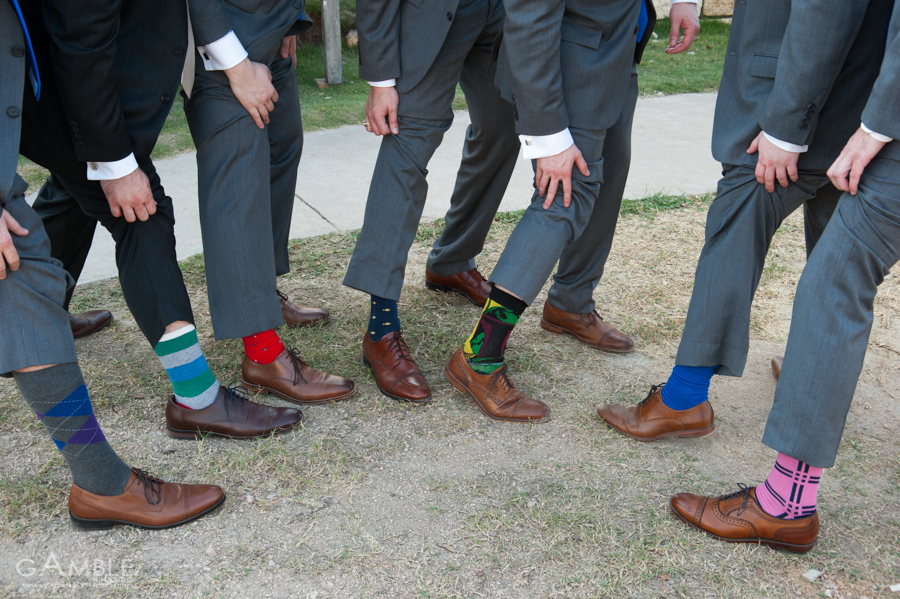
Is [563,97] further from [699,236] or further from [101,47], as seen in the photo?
[699,236]

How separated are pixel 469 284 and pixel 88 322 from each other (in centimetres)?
144

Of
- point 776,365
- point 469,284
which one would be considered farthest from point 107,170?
point 776,365

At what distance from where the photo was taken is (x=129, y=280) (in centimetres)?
188

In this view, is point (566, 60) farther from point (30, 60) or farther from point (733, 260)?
point (30, 60)

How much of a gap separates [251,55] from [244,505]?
4.10 feet

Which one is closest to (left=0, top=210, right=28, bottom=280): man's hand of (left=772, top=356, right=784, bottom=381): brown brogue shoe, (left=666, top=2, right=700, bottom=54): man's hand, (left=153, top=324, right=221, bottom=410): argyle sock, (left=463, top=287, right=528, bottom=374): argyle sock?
(left=153, top=324, right=221, bottom=410): argyle sock

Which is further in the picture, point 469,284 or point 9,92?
point 469,284

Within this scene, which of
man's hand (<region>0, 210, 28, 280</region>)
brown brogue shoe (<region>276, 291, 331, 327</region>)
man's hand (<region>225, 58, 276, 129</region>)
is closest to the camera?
man's hand (<region>0, 210, 28, 280</region>)

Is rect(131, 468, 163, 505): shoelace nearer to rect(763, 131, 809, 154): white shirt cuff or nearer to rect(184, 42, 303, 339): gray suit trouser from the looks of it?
rect(184, 42, 303, 339): gray suit trouser

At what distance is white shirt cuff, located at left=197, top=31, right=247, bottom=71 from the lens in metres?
1.92

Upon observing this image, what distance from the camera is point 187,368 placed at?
6.32ft

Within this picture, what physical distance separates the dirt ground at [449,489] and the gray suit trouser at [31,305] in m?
0.49

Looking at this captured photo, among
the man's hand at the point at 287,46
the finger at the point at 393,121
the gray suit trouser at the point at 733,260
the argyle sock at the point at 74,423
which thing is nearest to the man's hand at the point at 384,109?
the finger at the point at 393,121

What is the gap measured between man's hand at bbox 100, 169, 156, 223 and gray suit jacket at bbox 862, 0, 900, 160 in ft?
5.58
